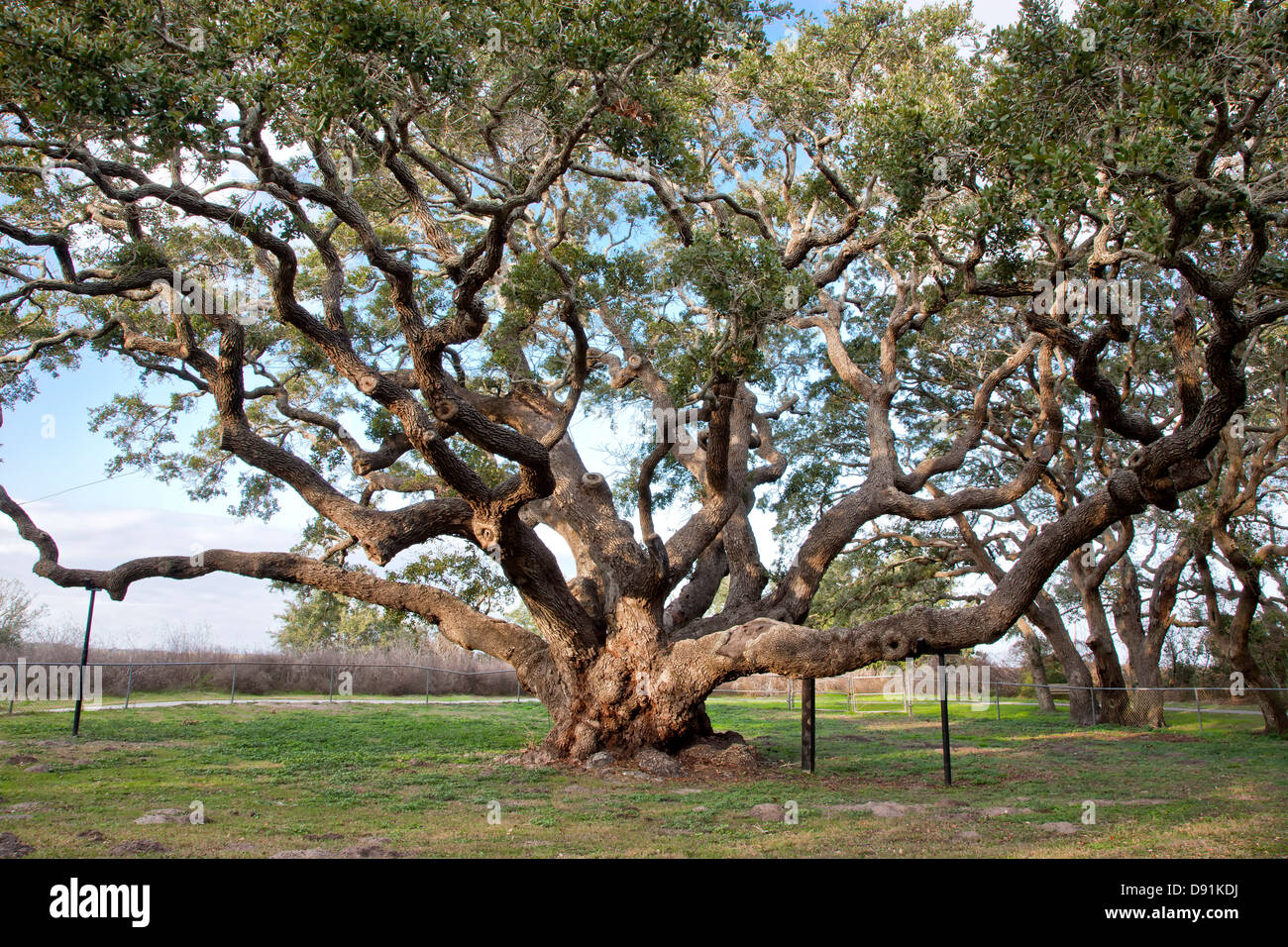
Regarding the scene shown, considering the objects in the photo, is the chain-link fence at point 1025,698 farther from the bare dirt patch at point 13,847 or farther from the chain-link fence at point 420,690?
the bare dirt patch at point 13,847

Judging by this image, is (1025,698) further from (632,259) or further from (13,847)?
(13,847)

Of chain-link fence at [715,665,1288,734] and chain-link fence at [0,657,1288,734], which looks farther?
chain-link fence at [715,665,1288,734]

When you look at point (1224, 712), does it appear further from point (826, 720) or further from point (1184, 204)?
point (1184, 204)

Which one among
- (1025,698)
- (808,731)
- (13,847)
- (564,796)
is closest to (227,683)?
(564,796)

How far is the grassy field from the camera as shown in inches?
215

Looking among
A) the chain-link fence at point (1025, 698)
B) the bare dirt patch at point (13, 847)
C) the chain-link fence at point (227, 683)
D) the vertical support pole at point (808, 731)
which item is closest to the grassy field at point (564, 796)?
the bare dirt patch at point (13, 847)

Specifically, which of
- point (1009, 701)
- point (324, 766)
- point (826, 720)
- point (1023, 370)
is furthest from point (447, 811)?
point (1009, 701)

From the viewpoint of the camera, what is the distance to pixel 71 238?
31.3ft

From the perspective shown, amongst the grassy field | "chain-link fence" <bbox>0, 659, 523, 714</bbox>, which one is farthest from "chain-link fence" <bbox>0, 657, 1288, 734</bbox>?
the grassy field

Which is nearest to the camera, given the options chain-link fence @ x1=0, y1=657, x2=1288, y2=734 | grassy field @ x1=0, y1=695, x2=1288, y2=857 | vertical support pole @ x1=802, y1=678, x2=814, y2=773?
grassy field @ x1=0, y1=695, x2=1288, y2=857

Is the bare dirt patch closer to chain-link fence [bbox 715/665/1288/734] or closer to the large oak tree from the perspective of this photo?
the large oak tree

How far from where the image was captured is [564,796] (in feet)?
24.4

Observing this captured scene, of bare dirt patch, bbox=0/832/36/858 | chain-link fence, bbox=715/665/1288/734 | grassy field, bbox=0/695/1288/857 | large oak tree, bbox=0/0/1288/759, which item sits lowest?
chain-link fence, bbox=715/665/1288/734

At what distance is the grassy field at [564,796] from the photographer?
5.47m
